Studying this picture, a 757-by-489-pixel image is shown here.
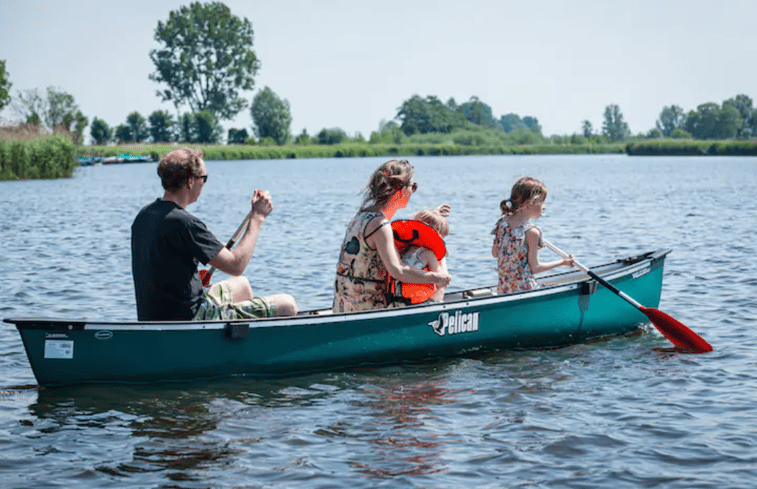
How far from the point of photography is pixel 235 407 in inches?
250

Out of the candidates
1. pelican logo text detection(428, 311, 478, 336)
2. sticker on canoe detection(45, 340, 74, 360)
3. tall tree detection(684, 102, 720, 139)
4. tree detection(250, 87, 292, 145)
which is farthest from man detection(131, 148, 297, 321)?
tall tree detection(684, 102, 720, 139)

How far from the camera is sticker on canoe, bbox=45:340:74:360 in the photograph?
6.13 meters

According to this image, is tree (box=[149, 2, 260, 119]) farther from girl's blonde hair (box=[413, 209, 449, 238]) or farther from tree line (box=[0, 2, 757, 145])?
girl's blonde hair (box=[413, 209, 449, 238])

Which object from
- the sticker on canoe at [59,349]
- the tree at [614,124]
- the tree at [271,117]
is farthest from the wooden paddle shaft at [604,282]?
the tree at [614,124]

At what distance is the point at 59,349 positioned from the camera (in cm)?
617

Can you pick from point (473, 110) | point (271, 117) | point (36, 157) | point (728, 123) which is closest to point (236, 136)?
point (271, 117)

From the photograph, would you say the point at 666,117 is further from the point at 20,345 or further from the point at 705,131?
A: the point at 20,345

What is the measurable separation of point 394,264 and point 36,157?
103ft

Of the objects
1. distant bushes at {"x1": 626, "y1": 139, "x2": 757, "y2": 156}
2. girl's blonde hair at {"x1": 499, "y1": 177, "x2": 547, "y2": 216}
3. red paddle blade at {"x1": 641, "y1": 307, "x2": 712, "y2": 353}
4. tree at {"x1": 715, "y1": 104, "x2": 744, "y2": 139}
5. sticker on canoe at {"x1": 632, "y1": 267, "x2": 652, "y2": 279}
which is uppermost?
tree at {"x1": 715, "y1": 104, "x2": 744, "y2": 139}

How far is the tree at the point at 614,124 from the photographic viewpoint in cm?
17962

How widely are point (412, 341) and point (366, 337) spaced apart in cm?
40

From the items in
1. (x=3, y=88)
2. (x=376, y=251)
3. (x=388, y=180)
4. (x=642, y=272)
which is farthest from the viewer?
(x=3, y=88)

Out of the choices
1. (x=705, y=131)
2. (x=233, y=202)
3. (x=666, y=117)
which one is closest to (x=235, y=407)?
(x=233, y=202)

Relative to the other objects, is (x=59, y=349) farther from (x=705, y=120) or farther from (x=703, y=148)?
(x=705, y=120)
